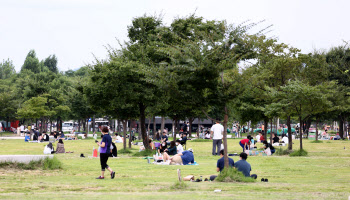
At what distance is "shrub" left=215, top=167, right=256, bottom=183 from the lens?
13867 millimetres

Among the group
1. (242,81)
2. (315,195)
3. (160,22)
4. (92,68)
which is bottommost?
(315,195)

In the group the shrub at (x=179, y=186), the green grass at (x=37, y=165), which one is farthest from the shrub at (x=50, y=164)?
the shrub at (x=179, y=186)

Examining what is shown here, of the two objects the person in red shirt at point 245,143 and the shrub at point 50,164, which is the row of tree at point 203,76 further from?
the shrub at point 50,164

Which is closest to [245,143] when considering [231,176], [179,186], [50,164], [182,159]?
[182,159]

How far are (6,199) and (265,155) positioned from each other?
19.8m

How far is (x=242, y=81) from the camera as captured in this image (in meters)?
14.9

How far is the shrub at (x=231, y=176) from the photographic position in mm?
13867

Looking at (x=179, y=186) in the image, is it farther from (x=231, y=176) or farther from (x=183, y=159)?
(x=183, y=159)

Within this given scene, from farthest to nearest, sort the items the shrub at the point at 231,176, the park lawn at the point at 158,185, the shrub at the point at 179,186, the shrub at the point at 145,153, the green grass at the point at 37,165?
the shrub at the point at 145,153 → the green grass at the point at 37,165 → the shrub at the point at 231,176 → the shrub at the point at 179,186 → the park lawn at the point at 158,185

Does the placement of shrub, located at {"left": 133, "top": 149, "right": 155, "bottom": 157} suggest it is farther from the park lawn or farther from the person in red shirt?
the park lawn

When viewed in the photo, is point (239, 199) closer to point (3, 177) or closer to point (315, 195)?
point (315, 195)

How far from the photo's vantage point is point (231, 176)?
13914 mm

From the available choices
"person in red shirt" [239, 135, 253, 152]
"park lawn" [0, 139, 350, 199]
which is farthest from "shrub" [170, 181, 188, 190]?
"person in red shirt" [239, 135, 253, 152]

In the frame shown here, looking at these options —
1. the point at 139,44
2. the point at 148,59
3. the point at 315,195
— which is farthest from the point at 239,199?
the point at 139,44
